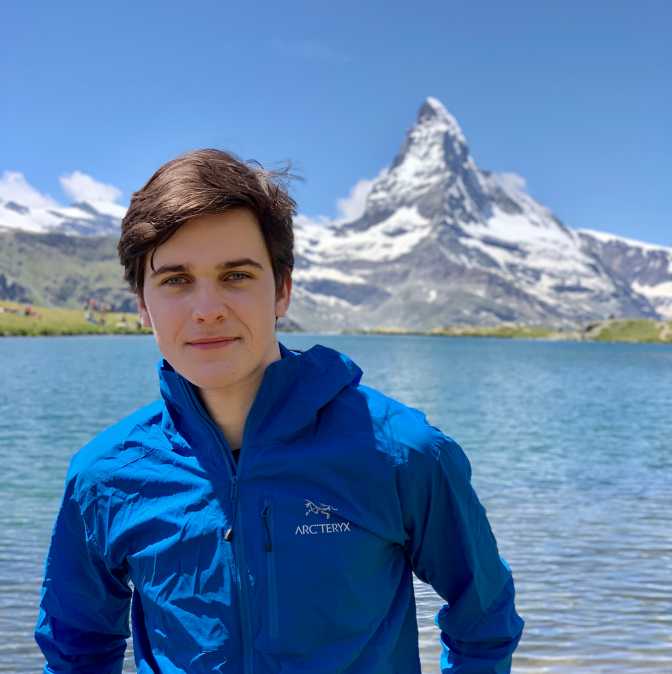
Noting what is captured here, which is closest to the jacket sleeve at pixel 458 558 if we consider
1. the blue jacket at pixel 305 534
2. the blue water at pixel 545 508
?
the blue jacket at pixel 305 534

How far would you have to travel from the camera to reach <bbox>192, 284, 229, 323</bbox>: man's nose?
3701 millimetres

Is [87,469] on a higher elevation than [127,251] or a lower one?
lower

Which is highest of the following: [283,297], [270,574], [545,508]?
[283,297]

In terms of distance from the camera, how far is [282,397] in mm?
3680

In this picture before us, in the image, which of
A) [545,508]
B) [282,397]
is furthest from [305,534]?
[545,508]

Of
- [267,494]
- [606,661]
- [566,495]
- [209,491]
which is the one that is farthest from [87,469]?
[566,495]

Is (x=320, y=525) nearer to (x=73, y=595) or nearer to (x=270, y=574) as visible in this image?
(x=270, y=574)

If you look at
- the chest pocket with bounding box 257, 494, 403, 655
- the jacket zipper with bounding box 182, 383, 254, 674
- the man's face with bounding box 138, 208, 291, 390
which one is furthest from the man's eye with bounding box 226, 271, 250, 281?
the chest pocket with bounding box 257, 494, 403, 655

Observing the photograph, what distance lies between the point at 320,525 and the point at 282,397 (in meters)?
0.57

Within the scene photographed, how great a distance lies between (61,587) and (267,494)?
123 cm

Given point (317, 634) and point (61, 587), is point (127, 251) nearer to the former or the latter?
point (61, 587)

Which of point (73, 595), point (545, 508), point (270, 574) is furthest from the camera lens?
point (545, 508)

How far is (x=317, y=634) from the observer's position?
349 cm

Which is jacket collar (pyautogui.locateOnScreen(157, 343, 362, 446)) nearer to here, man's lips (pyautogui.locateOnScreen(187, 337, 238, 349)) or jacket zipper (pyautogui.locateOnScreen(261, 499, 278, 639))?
man's lips (pyautogui.locateOnScreen(187, 337, 238, 349))
